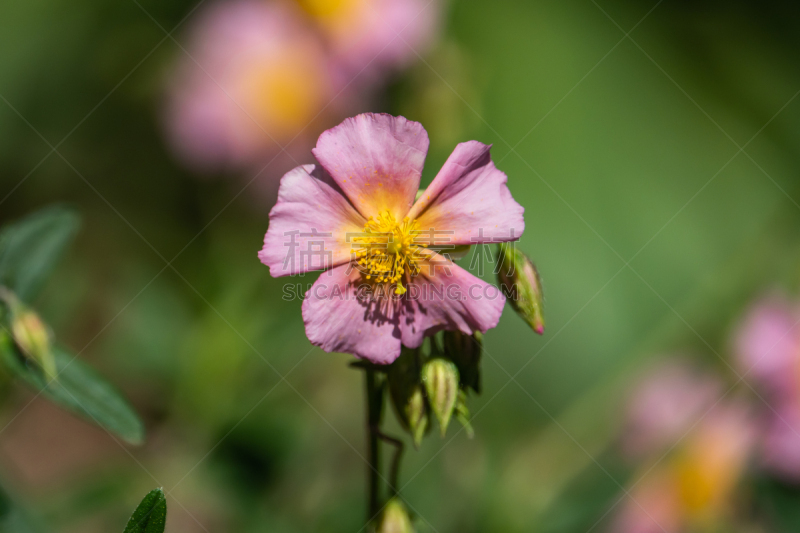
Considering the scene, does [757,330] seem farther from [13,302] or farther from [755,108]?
[13,302]

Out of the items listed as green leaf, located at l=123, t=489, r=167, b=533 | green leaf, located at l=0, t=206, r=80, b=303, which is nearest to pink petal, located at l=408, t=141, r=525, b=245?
green leaf, located at l=123, t=489, r=167, b=533

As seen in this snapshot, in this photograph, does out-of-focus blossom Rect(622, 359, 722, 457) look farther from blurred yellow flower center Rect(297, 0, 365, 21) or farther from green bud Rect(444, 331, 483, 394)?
blurred yellow flower center Rect(297, 0, 365, 21)

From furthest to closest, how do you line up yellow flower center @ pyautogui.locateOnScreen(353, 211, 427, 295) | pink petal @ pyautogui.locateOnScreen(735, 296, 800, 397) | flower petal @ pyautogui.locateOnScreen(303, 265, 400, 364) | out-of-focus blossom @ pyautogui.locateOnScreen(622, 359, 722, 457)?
out-of-focus blossom @ pyautogui.locateOnScreen(622, 359, 722, 457), pink petal @ pyautogui.locateOnScreen(735, 296, 800, 397), yellow flower center @ pyautogui.locateOnScreen(353, 211, 427, 295), flower petal @ pyautogui.locateOnScreen(303, 265, 400, 364)

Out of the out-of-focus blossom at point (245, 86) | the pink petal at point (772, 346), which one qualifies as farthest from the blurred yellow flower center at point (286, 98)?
the pink petal at point (772, 346)

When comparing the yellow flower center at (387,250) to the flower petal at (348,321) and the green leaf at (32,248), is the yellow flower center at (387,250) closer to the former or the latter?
the flower petal at (348,321)

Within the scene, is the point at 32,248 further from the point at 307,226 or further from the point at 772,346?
the point at 772,346

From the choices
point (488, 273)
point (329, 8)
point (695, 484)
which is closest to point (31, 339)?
point (488, 273)

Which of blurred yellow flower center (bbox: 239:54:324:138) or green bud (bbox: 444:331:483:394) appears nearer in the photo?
green bud (bbox: 444:331:483:394)

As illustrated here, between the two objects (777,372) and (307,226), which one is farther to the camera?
(777,372)
